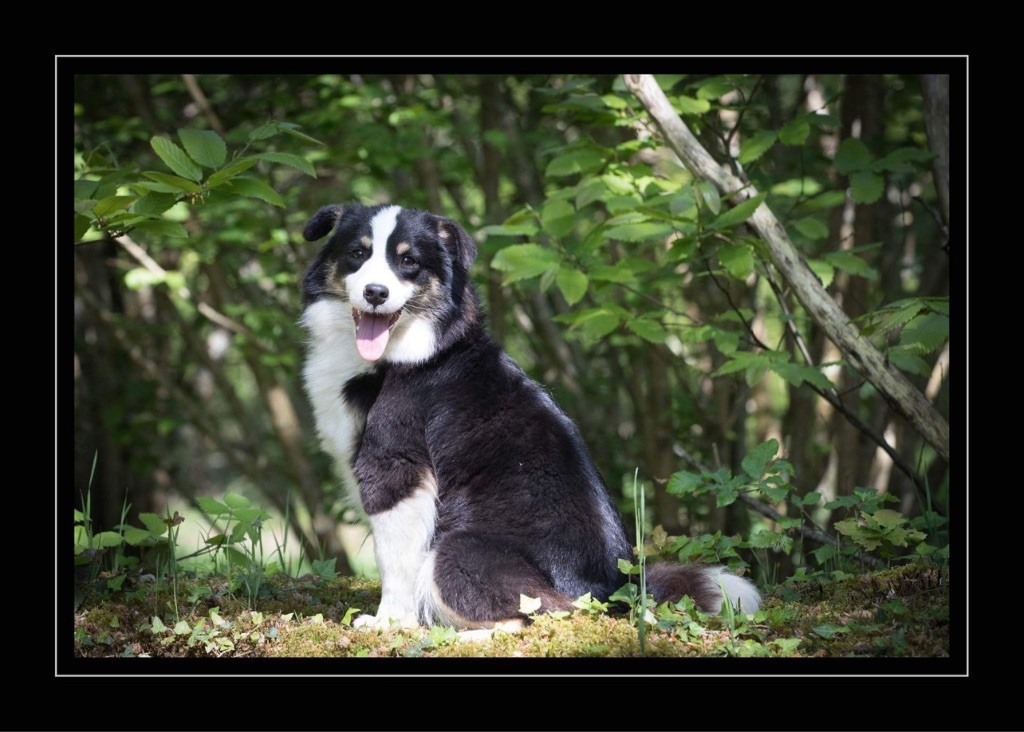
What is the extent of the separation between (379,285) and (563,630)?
5.41 feet

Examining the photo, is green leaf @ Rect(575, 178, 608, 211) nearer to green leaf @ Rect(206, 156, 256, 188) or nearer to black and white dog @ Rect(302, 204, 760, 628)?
black and white dog @ Rect(302, 204, 760, 628)

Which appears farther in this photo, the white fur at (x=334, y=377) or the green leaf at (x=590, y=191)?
the green leaf at (x=590, y=191)

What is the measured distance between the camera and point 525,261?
5152 millimetres

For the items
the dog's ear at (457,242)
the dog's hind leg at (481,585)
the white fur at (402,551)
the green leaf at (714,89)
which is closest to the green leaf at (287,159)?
the dog's ear at (457,242)

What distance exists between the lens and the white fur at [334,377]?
451cm

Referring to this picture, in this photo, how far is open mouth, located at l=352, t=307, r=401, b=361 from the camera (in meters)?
4.38

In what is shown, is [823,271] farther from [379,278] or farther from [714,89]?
[379,278]

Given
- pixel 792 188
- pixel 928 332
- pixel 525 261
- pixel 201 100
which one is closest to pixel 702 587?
pixel 928 332

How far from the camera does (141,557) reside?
17.2ft

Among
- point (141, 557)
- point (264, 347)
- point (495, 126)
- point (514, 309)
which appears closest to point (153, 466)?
point (264, 347)

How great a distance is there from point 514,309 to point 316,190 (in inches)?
92.4

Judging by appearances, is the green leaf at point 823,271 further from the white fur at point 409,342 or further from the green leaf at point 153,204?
the green leaf at point 153,204

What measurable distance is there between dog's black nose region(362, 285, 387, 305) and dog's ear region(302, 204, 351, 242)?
592 mm

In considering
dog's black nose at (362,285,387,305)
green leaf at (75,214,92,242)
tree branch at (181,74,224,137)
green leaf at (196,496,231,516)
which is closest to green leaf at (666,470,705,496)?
dog's black nose at (362,285,387,305)
